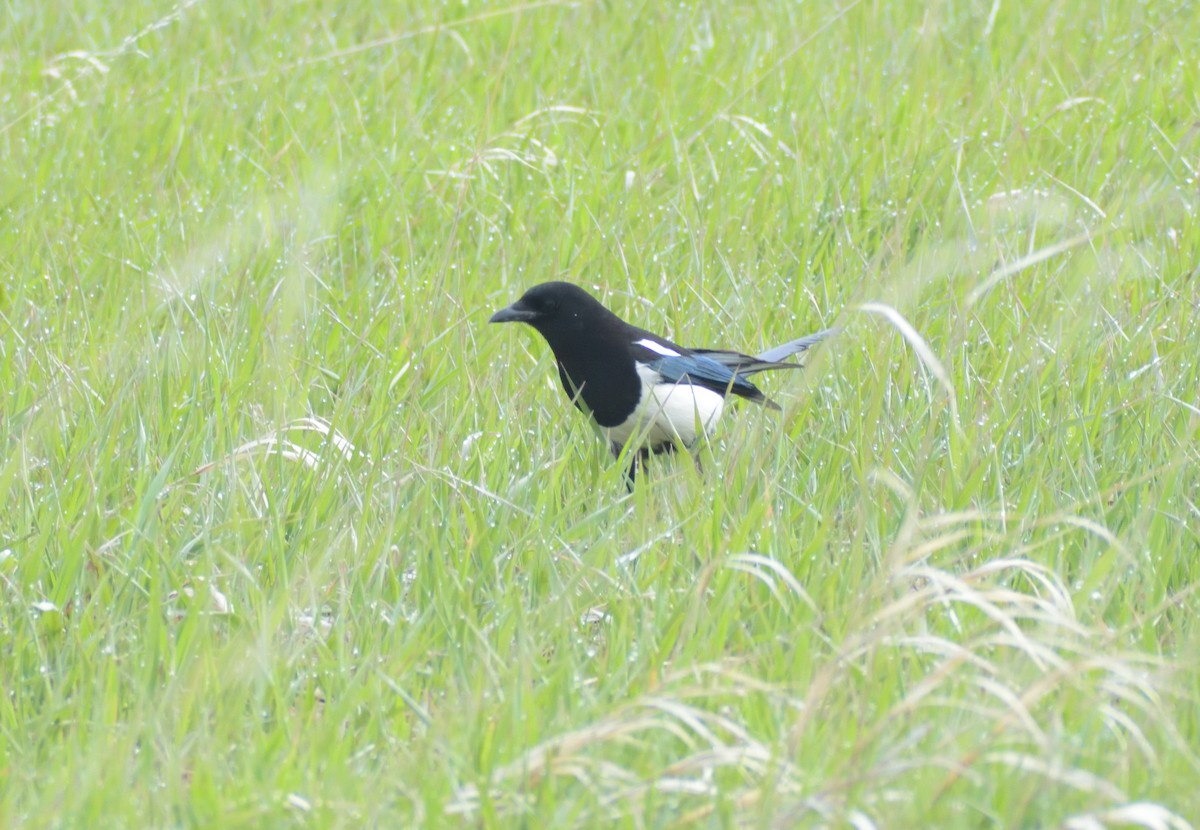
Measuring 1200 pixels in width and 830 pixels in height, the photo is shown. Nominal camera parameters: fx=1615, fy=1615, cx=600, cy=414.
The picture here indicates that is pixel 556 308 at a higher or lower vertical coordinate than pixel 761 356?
higher

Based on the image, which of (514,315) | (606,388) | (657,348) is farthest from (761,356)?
(514,315)

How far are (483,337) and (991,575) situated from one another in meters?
1.69

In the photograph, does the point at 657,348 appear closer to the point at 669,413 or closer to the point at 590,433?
the point at 669,413

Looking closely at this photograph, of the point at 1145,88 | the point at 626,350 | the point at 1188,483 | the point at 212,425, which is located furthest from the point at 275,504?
the point at 1145,88

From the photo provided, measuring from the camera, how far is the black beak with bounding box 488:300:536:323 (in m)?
3.72

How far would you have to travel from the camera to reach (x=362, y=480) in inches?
121

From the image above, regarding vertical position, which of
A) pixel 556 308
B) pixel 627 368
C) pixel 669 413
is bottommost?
pixel 669 413

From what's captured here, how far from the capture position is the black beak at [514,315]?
12.2ft

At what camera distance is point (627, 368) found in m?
3.73

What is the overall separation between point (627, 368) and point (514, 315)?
0.95ft

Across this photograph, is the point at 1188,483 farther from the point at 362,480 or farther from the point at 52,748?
the point at 52,748

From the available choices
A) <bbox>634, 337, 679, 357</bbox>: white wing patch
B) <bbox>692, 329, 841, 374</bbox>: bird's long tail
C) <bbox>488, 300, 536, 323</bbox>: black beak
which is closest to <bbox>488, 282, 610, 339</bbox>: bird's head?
<bbox>488, 300, 536, 323</bbox>: black beak

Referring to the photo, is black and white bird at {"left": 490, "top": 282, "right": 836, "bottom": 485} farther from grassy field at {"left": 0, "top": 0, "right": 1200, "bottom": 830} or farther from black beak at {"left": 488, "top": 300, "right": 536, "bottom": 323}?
grassy field at {"left": 0, "top": 0, "right": 1200, "bottom": 830}

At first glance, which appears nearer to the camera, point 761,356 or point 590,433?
point 590,433
